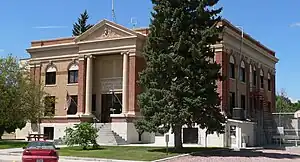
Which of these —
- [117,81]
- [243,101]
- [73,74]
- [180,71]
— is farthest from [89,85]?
[180,71]

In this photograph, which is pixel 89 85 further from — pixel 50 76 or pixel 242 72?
pixel 242 72

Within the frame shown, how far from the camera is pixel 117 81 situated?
4288 centimetres

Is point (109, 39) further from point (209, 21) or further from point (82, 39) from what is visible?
point (209, 21)

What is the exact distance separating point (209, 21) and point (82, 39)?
58.3 feet

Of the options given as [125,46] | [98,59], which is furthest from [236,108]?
[98,59]

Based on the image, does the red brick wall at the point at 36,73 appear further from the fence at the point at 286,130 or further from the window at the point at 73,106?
the fence at the point at 286,130

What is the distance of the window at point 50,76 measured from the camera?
47.1 metres

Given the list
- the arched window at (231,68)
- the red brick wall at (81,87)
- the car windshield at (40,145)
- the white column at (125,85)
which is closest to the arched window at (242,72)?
the arched window at (231,68)

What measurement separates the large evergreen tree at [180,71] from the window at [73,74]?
57.8 feet

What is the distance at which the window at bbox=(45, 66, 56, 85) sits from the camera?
1853 inches

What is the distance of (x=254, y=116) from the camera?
4319 cm

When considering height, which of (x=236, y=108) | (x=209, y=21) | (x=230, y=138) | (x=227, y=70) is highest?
(x=209, y=21)

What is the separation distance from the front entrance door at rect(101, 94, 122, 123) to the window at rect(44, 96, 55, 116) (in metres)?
5.41

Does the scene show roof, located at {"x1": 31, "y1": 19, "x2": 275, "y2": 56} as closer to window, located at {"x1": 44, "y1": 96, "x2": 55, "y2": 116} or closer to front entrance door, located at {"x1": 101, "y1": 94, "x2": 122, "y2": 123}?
window, located at {"x1": 44, "y1": 96, "x2": 55, "y2": 116}
